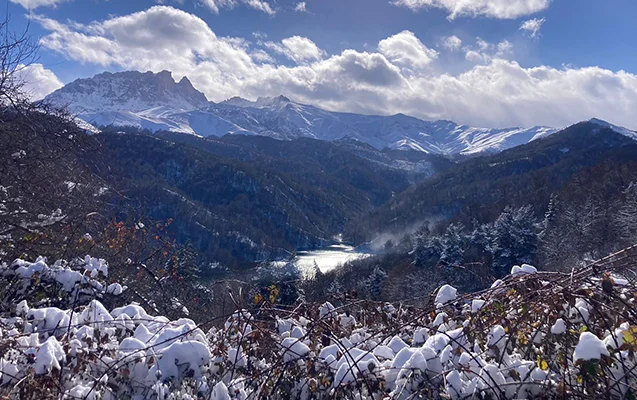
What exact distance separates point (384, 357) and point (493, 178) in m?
184

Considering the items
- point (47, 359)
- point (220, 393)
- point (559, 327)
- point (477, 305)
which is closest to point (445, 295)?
point (477, 305)

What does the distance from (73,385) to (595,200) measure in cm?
6651

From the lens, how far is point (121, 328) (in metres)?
3.64

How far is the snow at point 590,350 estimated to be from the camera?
7.06 feet

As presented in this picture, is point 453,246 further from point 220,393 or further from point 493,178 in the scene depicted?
point 493,178

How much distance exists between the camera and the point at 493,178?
173625 mm

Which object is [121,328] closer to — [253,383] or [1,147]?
[253,383]

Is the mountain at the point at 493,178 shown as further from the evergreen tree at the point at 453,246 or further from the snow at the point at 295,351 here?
the snow at the point at 295,351

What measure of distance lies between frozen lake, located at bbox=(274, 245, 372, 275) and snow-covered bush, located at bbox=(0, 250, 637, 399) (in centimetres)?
11387

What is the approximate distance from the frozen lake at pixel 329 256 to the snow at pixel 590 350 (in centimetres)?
11494

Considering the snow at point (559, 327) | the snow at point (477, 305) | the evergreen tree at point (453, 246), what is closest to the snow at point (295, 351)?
the snow at point (477, 305)

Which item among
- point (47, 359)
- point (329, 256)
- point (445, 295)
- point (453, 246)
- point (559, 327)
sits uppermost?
point (559, 327)

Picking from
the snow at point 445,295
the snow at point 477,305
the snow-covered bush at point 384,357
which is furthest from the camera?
the snow at point 445,295

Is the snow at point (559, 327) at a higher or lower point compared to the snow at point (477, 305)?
higher
